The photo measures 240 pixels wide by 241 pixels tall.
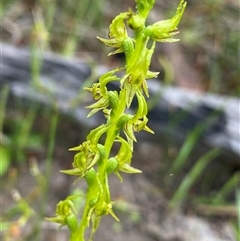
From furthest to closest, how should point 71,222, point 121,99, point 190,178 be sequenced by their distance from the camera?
point 190,178 → point 71,222 → point 121,99

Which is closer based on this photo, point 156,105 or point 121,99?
point 121,99

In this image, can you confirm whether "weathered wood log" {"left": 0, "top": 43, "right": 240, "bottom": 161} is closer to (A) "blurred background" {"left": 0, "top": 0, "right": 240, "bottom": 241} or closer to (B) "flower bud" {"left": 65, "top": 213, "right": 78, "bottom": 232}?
(A) "blurred background" {"left": 0, "top": 0, "right": 240, "bottom": 241}

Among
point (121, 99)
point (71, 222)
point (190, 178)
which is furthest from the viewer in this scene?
point (190, 178)

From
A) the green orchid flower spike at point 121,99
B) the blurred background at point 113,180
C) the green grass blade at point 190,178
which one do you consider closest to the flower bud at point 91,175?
the green orchid flower spike at point 121,99

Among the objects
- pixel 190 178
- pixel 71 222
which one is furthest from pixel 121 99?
pixel 190 178

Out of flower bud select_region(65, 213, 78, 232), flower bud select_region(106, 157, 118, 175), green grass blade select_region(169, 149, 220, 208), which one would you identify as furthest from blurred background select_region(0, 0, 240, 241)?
flower bud select_region(106, 157, 118, 175)

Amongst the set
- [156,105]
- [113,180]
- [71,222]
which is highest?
[71,222]

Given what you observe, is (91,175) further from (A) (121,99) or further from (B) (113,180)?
(B) (113,180)
